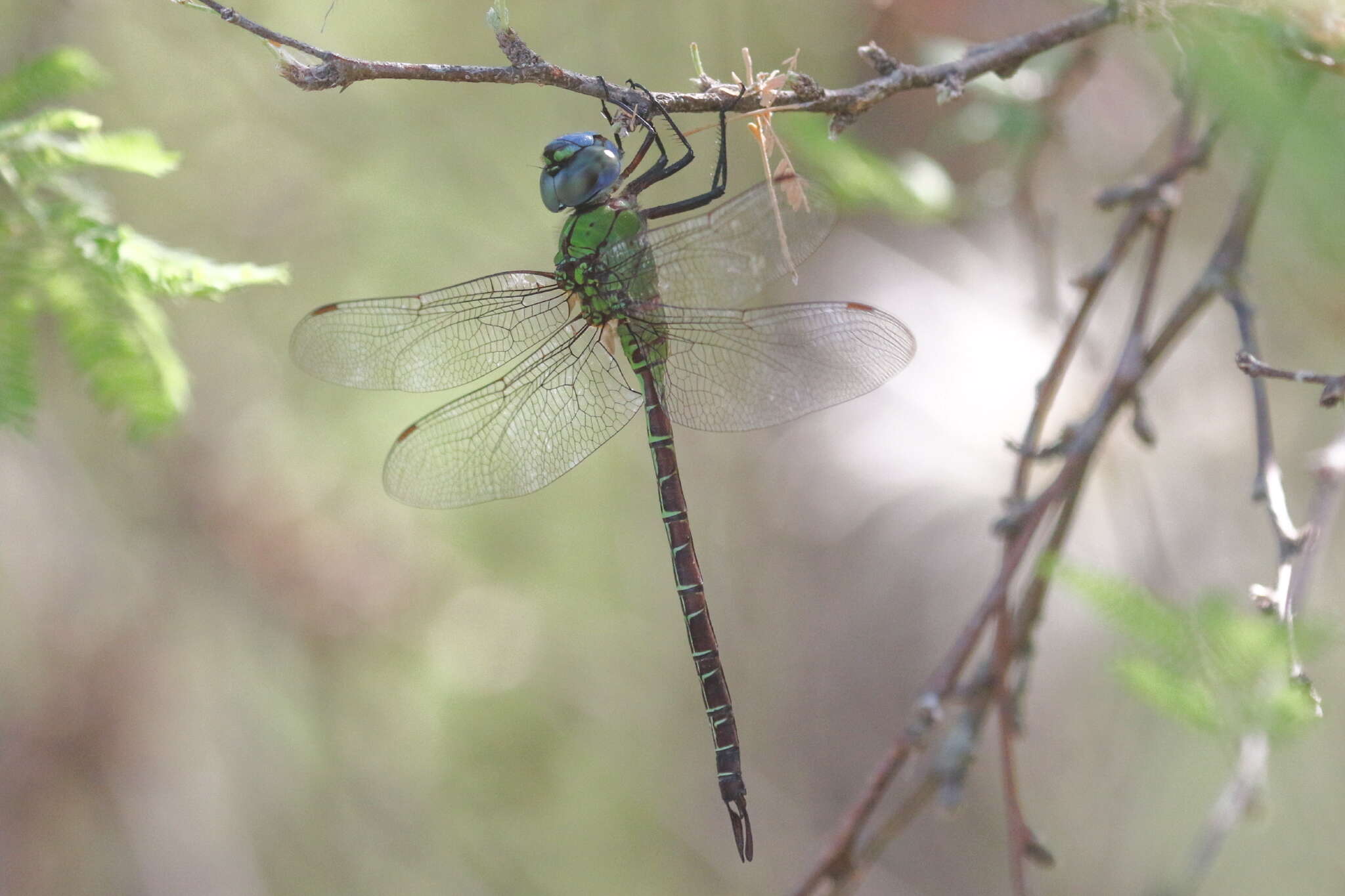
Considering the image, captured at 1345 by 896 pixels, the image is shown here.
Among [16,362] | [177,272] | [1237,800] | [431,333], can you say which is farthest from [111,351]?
[1237,800]

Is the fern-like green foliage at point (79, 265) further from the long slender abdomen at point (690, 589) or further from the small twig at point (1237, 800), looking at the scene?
the small twig at point (1237, 800)

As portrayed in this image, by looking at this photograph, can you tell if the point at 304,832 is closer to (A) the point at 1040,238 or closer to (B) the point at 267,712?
(B) the point at 267,712

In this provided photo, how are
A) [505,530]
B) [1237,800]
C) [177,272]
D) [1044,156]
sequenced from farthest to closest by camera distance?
[505,530], [1044,156], [1237,800], [177,272]

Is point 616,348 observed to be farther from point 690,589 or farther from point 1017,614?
point 1017,614

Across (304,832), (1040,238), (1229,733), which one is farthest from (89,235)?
(304,832)

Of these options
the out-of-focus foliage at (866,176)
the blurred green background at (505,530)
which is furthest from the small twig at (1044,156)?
→ the out-of-focus foliage at (866,176)

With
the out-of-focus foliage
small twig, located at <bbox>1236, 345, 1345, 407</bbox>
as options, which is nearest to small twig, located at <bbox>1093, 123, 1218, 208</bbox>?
the out-of-focus foliage

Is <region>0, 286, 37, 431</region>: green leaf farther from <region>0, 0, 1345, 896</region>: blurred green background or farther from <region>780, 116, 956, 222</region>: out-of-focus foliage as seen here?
<region>0, 0, 1345, 896</region>: blurred green background

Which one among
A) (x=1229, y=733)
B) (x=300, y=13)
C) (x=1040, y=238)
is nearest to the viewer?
(x=1229, y=733)
